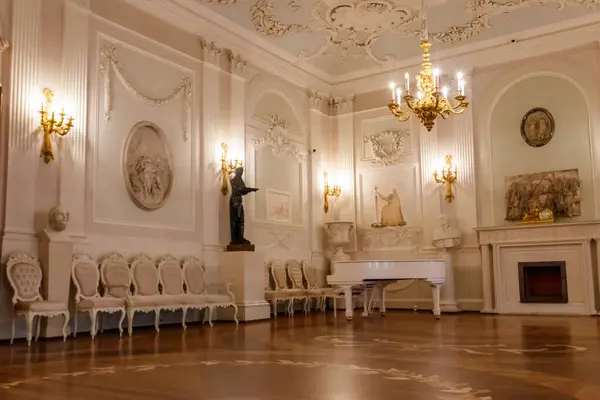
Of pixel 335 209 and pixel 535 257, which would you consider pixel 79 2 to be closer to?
pixel 335 209

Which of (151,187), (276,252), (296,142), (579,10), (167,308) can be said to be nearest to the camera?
(167,308)

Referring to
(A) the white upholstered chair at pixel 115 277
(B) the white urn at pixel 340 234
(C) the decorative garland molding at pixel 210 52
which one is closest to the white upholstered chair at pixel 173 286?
(A) the white upholstered chair at pixel 115 277

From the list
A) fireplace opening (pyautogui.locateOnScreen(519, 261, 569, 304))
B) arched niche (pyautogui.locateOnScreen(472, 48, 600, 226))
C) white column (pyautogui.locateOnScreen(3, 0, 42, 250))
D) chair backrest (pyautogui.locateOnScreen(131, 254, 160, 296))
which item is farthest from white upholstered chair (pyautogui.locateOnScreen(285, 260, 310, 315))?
white column (pyautogui.locateOnScreen(3, 0, 42, 250))

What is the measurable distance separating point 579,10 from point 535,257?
423 cm

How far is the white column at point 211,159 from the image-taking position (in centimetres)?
946

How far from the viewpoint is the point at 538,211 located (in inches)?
410

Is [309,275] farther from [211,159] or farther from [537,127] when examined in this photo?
[537,127]

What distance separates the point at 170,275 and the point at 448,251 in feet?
17.8

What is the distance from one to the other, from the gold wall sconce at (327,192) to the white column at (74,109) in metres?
5.97

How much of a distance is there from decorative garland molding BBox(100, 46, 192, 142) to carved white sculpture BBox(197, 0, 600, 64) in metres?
1.43

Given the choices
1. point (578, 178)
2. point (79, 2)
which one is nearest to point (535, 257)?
point (578, 178)

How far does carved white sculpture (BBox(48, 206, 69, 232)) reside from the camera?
22.7ft

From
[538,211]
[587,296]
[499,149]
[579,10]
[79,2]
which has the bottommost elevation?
[587,296]

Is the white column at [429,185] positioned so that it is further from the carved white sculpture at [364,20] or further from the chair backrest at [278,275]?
the chair backrest at [278,275]
